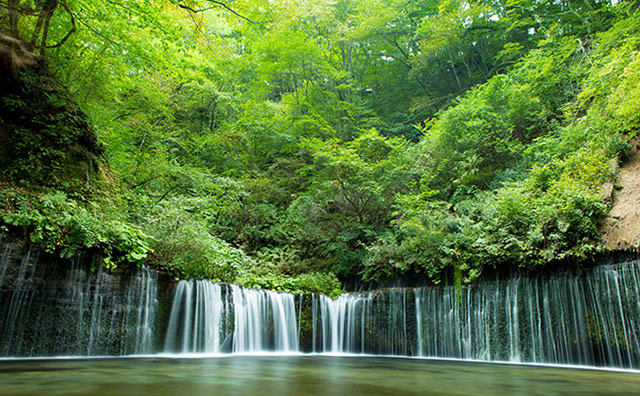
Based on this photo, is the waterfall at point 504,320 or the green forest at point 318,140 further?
the green forest at point 318,140

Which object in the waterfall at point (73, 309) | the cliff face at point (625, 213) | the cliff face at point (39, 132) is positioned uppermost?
the cliff face at point (39, 132)

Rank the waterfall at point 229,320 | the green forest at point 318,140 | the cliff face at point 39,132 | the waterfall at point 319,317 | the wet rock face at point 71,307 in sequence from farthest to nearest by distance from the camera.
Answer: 1. the waterfall at point 229,320
2. the green forest at point 318,140
3. the cliff face at point 39,132
4. the waterfall at point 319,317
5. the wet rock face at point 71,307

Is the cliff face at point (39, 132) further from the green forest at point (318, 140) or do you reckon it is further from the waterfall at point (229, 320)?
the waterfall at point (229, 320)

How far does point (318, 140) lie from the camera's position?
14.2 meters

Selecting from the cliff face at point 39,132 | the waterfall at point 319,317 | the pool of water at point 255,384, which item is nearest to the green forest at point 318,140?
the cliff face at point 39,132

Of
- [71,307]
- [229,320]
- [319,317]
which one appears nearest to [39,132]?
[71,307]

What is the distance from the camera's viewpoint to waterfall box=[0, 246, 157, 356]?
237 inches

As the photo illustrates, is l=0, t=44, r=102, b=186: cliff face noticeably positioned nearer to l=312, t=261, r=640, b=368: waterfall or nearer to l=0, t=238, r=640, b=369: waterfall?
l=0, t=238, r=640, b=369: waterfall

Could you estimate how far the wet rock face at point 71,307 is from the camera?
6.02m

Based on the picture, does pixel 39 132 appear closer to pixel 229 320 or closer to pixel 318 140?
pixel 229 320

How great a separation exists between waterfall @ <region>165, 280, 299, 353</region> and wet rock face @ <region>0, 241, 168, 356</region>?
0.59 m

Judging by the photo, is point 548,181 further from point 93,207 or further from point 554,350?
point 93,207

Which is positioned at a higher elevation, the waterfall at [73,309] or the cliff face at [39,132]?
the cliff face at [39,132]

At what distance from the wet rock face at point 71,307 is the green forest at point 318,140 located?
370 millimetres
